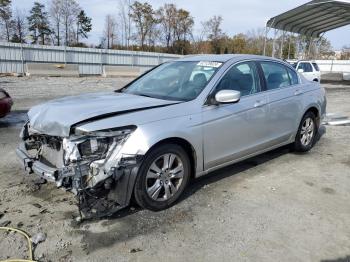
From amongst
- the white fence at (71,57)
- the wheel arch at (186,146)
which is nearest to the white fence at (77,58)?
the white fence at (71,57)

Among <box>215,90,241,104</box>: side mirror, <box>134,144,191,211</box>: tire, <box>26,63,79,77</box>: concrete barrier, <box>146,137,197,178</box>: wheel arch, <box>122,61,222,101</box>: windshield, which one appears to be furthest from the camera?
<box>26,63,79,77</box>: concrete barrier

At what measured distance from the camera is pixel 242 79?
4848 mm

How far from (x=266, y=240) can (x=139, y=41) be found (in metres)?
50.2

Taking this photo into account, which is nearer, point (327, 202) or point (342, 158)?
point (327, 202)

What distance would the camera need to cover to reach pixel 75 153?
11.2 feet

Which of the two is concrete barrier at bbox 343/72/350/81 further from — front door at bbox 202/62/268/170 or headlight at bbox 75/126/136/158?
headlight at bbox 75/126/136/158

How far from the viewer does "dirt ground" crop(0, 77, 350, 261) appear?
10.3 feet

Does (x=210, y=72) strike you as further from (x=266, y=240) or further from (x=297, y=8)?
(x=297, y=8)

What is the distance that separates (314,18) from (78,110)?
1117 inches

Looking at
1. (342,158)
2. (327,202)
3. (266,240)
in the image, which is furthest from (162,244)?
(342,158)

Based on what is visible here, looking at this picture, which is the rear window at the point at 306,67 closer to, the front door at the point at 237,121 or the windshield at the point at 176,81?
the front door at the point at 237,121

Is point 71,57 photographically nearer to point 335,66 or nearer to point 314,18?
point 314,18

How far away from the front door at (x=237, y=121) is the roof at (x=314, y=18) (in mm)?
20145

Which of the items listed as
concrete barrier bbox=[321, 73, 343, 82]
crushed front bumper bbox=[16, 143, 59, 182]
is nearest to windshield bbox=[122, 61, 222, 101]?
crushed front bumper bbox=[16, 143, 59, 182]
